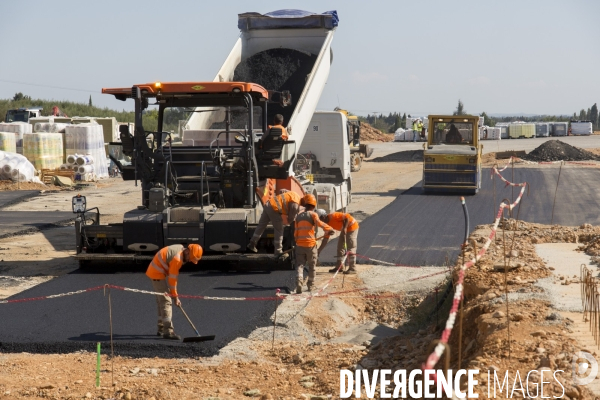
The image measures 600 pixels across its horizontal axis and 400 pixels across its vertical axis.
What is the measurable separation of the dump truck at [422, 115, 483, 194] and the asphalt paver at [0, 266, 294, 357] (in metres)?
13.1

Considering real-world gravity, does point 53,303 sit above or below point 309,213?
below

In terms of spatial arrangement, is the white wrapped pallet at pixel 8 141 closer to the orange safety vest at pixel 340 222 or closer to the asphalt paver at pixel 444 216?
the asphalt paver at pixel 444 216

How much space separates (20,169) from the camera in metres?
27.8

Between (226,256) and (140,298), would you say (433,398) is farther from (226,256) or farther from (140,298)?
(226,256)

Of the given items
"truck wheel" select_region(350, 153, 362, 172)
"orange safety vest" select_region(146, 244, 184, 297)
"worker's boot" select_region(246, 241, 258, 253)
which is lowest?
"worker's boot" select_region(246, 241, 258, 253)

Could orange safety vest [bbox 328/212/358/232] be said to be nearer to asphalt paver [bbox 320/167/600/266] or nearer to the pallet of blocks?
asphalt paver [bbox 320/167/600/266]

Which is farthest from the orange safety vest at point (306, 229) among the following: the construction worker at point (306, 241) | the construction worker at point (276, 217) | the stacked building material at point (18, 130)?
the stacked building material at point (18, 130)

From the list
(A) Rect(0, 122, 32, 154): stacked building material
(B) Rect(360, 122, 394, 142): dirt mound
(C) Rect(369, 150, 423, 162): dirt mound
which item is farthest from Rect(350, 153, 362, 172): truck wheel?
(B) Rect(360, 122, 394, 142): dirt mound

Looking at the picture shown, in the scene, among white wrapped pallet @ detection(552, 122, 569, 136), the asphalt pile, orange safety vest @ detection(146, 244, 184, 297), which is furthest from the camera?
white wrapped pallet @ detection(552, 122, 569, 136)

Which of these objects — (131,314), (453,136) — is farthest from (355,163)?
(131,314)

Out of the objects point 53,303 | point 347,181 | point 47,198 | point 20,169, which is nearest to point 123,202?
point 47,198

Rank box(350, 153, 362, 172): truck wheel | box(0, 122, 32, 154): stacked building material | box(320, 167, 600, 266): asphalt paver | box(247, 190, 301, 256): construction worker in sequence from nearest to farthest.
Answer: box(247, 190, 301, 256): construction worker < box(320, 167, 600, 266): asphalt paver < box(0, 122, 32, 154): stacked building material < box(350, 153, 362, 172): truck wheel

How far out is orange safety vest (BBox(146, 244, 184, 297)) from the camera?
9.08 metres

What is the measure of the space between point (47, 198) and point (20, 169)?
346cm
